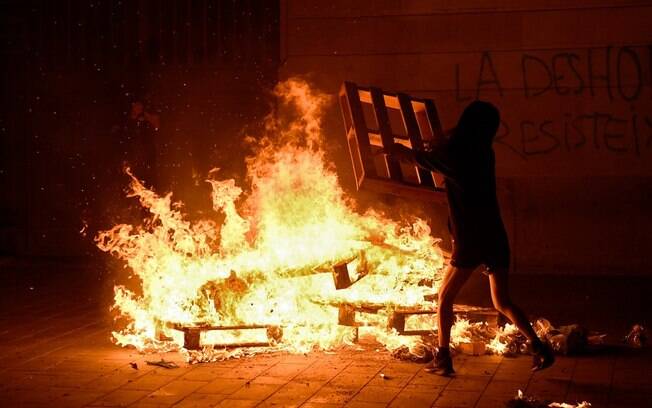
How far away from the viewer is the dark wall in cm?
1260

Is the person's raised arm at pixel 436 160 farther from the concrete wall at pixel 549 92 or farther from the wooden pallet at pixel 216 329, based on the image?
the concrete wall at pixel 549 92

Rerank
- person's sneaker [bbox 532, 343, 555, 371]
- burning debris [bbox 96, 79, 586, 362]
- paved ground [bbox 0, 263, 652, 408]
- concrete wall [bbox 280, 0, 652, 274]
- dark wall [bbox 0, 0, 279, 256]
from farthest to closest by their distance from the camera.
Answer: dark wall [bbox 0, 0, 279, 256], concrete wall [bbox 280, 0, 652, 274], burning debris [bbox 96, 79, 586, 362], person's sneaker [bbox 532, 343, 555, 371], paved ground [bbox 0, 263, 652, 408]

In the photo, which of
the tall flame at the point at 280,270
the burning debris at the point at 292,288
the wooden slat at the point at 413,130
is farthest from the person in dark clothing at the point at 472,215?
the wooden slat at the point at 413,130

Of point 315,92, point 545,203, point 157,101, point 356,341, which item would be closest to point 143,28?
point 157,101

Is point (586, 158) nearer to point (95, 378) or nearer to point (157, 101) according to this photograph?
point (157, 101)

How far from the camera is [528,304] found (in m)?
9.46

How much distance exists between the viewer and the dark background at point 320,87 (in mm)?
11242

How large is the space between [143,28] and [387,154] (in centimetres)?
728

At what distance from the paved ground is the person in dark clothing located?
333mm

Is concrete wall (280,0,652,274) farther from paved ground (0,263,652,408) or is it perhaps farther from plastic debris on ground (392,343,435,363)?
plastic debris on ground (392,343,435,363)

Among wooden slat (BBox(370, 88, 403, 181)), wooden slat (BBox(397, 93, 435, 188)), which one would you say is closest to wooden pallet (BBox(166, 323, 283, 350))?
wooden slat (BBox(370, 88, 403, 181))

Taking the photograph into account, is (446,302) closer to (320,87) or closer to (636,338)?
(636,338)

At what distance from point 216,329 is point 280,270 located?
2.54 ft

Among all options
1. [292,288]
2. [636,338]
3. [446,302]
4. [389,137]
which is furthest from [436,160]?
[636,338]
